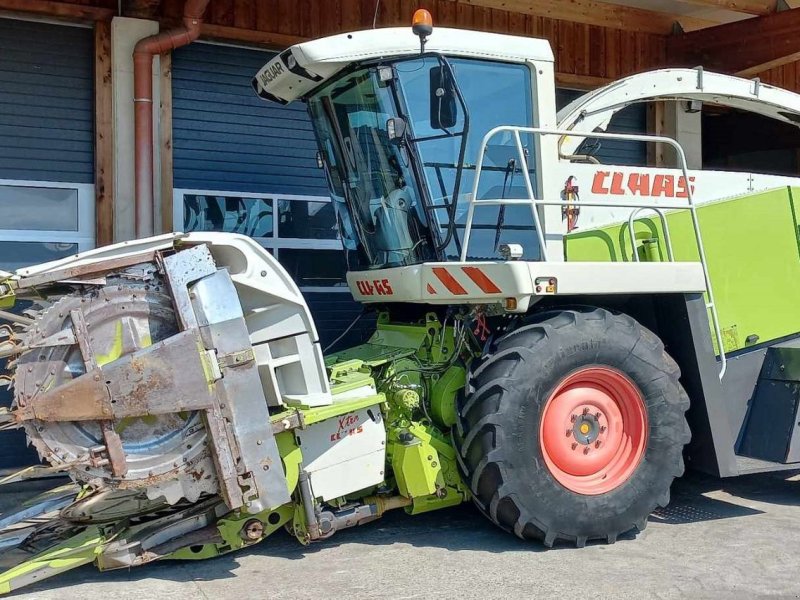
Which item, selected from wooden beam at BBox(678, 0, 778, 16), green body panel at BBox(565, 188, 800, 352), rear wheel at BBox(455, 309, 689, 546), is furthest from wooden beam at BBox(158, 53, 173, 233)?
wooden beam at BBox(678, 0, 778, 16)

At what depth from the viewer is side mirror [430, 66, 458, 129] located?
4.69 metres

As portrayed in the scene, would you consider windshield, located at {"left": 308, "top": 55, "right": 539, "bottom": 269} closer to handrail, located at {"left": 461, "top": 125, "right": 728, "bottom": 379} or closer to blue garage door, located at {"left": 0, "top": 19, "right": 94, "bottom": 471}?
handrail, located at {"left": 461, "top": 125, "right": 728, "bottom": 379}

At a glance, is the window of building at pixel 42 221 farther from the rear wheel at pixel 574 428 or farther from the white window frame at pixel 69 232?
the rear wheel at pixel 574 428

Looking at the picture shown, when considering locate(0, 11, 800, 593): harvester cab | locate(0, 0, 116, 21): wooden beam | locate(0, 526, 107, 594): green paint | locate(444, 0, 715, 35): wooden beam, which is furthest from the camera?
locate(444, 0, 715, 35): wooden beam

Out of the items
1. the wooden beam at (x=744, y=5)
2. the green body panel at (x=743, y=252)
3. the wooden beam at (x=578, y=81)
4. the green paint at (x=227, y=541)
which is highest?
the wooden beam at (x=744, y=5)

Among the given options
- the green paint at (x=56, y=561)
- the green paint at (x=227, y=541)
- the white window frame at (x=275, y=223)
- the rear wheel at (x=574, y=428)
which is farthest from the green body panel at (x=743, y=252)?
the green paint at (x=56, y=561)

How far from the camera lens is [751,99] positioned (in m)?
5.92

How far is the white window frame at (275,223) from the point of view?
24.3 ft

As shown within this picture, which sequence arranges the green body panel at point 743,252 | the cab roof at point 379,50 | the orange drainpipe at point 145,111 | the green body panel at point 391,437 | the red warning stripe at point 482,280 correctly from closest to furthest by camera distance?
1. the green body panel at point 391,437
2. the red warning stripe at point 482,280
3. the cab roof at point 379,50
4. the green body panel at point 743,252
5. the orange drainpipe at point 145,111

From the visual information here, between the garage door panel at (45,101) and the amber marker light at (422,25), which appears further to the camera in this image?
the garage door panel at (45,101)

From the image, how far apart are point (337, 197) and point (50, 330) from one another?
2296mm

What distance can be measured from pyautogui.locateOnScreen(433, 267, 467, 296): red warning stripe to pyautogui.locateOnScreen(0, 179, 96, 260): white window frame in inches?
143

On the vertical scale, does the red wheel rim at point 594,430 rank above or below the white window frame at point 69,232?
below

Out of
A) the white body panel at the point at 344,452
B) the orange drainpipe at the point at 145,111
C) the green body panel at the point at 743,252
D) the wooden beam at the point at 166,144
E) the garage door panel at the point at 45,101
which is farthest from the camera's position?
the wooden beam at the point at 166,144
